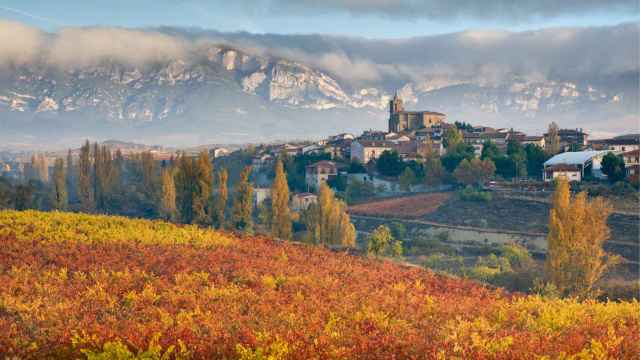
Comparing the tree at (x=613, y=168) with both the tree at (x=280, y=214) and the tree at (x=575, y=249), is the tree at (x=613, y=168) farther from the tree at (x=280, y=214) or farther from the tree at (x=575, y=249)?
the tree at (x=575, y=249)

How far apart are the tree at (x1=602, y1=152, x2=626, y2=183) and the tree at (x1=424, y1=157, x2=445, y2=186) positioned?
1967 centimetres

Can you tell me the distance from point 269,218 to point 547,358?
51298 millimetres

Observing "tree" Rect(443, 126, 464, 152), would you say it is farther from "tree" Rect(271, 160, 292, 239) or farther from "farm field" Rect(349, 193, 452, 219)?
"tree" Rect(271, 160, 292, 239)

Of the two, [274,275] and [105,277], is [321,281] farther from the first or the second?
[105,277]

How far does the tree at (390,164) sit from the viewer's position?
91.3 meters

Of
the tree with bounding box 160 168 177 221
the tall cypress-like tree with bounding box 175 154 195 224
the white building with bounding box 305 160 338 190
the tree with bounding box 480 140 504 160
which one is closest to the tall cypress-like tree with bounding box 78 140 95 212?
the tree with bounding box 160 168 177 221

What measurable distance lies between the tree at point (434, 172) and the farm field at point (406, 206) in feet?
15.0

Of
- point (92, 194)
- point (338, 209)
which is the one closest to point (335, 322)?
point (338, 209)

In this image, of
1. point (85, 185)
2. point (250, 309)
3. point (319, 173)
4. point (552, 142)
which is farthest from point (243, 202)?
point (552, 142)

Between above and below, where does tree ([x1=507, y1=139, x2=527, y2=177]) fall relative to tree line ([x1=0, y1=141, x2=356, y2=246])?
above

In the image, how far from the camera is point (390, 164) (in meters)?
91.7

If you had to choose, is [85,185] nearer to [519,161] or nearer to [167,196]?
[167,196]

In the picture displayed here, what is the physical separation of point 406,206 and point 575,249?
4469 cm

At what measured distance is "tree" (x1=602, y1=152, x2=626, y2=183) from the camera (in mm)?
71125
